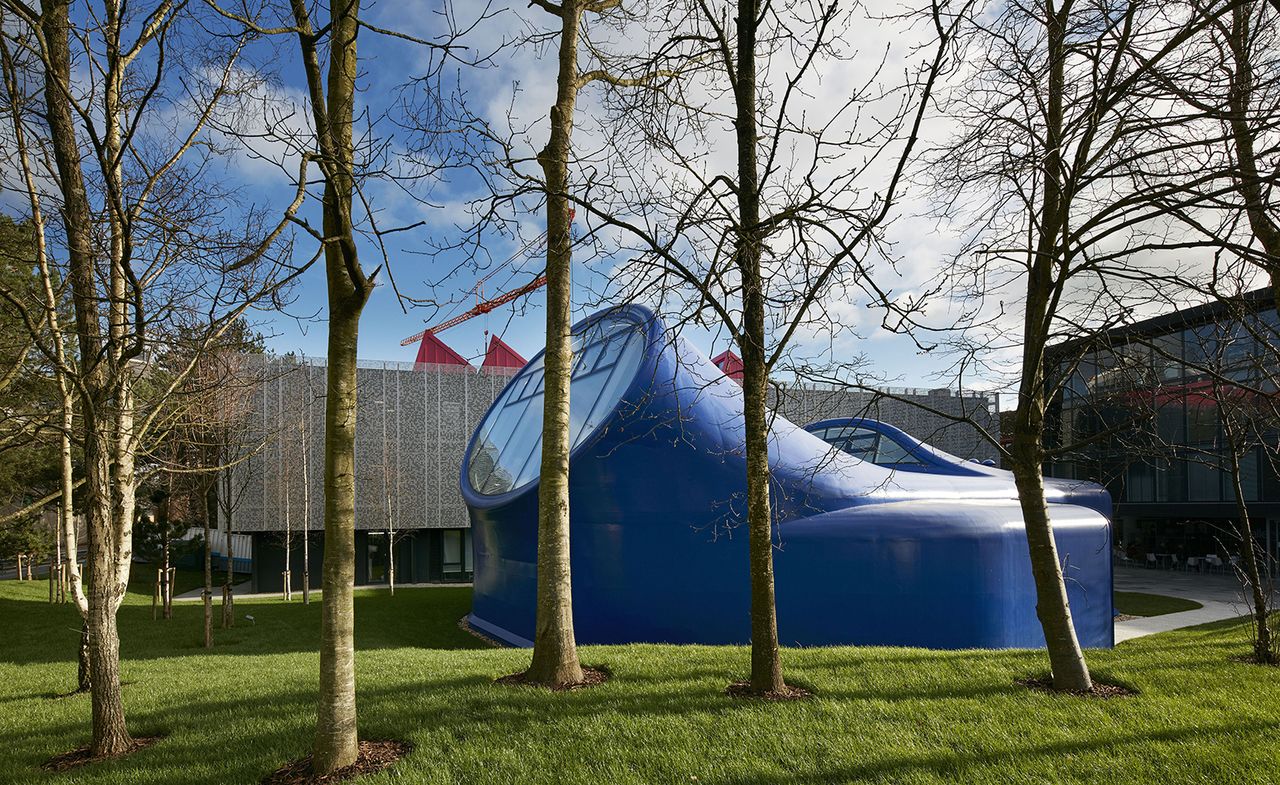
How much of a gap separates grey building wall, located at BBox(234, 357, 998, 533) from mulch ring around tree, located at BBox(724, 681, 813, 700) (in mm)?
20880

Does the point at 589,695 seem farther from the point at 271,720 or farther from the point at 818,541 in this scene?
the point at 818,541

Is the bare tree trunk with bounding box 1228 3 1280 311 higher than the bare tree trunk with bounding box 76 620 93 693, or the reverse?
the bare tree trunk with bounding box 1228 3 1280 311

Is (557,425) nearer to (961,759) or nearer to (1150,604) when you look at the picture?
(961,759)

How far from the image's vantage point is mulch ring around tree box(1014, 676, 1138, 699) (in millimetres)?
5805

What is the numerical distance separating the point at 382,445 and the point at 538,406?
51.0 ft

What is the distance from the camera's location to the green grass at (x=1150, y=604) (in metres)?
18.6

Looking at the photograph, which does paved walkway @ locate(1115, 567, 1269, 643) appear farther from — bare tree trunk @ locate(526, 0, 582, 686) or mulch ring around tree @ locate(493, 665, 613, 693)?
bare tree trunk @ locate(526, 0, 582, 686)

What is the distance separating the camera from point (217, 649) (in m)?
12.6

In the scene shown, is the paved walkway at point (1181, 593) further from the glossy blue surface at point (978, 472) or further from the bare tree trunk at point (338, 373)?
the bare tree trunk at point (338, 373)

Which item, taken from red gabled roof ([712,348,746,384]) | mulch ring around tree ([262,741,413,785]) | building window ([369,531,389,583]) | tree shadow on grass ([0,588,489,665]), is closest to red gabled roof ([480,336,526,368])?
building window ([369,531,389,583])

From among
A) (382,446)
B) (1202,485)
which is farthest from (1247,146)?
(1202,485)

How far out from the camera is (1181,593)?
22.0m

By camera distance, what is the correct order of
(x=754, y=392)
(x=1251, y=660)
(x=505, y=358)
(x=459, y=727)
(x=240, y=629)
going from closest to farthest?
(x=459, y=727), (x=754, y=392), (x=1251, y=660), (x=240, y=629), (x=505, y=358)

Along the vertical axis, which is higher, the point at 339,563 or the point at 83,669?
the point at 339,563
